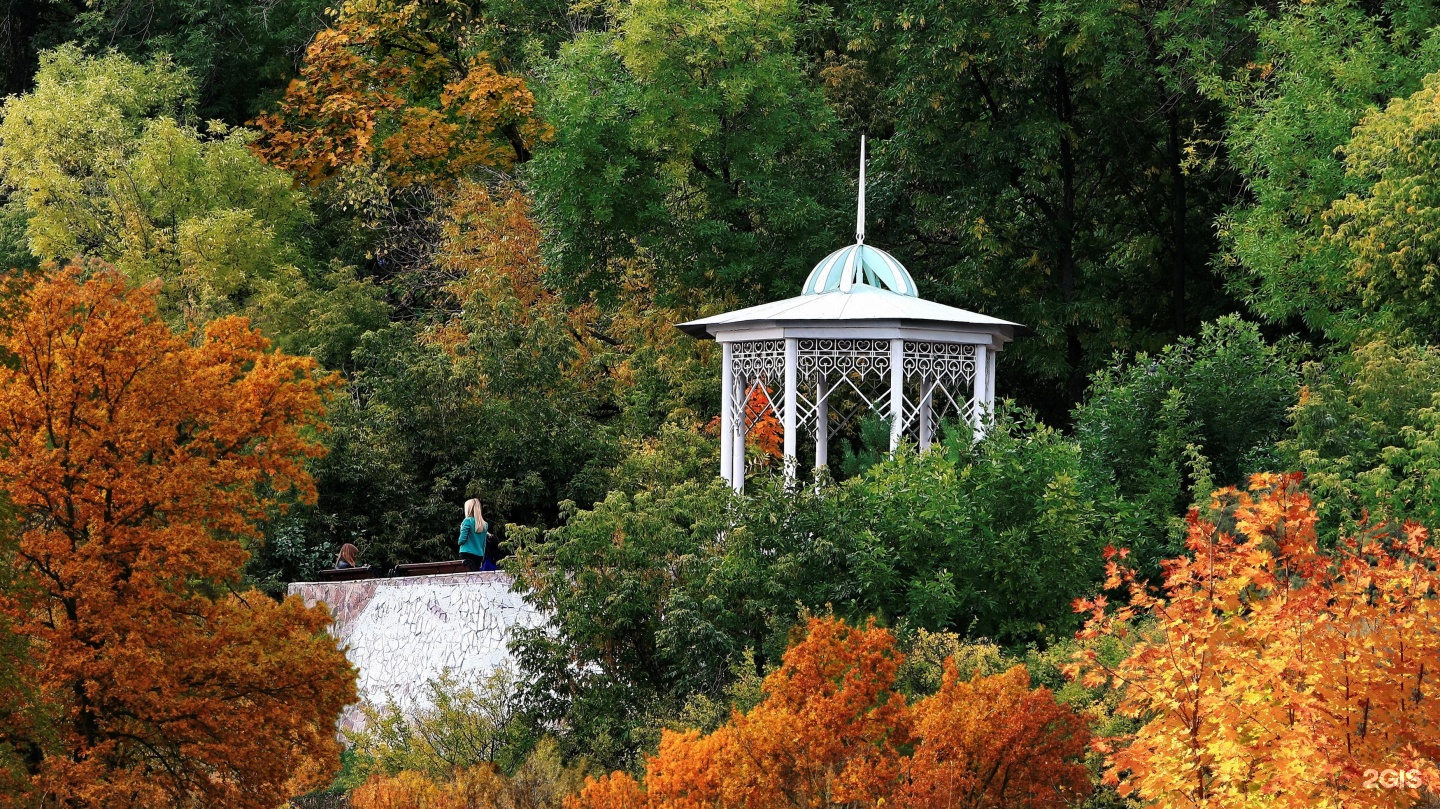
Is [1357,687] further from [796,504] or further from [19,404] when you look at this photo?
[19,404]

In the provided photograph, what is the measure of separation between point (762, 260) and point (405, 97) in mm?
7134

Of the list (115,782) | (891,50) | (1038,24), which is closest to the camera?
(115,782)

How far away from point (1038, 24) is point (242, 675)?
50.5 ft

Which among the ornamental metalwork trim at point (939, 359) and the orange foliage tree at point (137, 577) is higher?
the ornamental metalwork trim at point (939, 359)

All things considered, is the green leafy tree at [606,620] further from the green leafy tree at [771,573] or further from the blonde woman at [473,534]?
the blonde woman at [473,534]

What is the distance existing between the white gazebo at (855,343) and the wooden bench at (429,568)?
3.50 meters

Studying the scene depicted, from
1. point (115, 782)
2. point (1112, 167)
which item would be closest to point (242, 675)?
point (115, 782)

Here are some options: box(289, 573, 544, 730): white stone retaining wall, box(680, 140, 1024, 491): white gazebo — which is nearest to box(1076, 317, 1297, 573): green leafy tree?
box(680, 140, 1024, 491): white gazebo

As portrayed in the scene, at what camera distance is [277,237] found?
106 ft

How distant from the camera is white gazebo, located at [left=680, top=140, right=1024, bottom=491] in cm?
1669

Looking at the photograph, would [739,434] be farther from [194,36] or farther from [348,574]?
[194,36]

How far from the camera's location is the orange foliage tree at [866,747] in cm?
1088

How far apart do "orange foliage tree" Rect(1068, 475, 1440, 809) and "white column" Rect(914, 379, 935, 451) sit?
8288 mm

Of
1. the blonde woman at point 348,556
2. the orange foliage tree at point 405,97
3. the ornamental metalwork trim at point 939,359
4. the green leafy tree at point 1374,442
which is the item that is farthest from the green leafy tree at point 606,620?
the orange foliage tree at point 405,97
